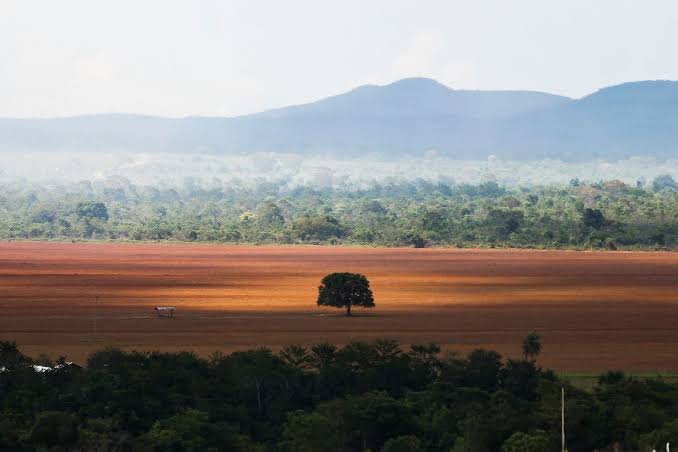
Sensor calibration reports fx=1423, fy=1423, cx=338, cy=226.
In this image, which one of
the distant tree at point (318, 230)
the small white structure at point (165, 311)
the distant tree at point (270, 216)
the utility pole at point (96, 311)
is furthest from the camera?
the distant tree at point (270, 216)

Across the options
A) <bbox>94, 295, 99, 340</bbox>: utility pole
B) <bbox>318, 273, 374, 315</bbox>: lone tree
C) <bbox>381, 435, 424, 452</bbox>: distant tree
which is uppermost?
<bbox>318, 273, 374, 315</bbox>: lone tree

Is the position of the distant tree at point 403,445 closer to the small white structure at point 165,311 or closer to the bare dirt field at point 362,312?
the bare dirt field at point 362,312

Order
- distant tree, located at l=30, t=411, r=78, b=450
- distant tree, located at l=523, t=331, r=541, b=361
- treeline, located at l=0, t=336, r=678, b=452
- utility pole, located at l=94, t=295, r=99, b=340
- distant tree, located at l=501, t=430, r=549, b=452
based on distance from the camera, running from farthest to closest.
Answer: utility pole, located at l=94, t=295, r=99, b=340 < distant tree, located at l=523, t=331, r=541, b=361 < treeline, located at l=0, t=336, r=678, b=452 < distant tree, located at l=30, t=411, r=78, b=450 < distant tree, located at l=501, t=430, r=549, b=452

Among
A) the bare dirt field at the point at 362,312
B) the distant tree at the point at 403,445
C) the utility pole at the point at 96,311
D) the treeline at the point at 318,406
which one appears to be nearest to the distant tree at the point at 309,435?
the treeline at the point at 318,406

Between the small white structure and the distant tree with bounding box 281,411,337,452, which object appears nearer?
the distant tree with bounding box 281,411,337,452

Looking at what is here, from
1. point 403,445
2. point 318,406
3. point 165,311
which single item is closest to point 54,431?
point 318,406

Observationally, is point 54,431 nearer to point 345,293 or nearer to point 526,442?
point 526,442

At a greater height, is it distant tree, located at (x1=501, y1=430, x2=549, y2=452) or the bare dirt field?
the bare dirt field

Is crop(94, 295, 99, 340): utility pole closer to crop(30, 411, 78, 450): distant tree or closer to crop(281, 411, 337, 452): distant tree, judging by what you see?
crop(30, 411, 78, 450): distant tree

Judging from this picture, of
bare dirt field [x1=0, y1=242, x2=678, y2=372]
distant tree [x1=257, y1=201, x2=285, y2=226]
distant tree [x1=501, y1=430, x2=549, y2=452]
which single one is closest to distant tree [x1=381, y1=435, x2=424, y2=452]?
distant tree [x1=501, y1=430, x2=549, y2=452]
